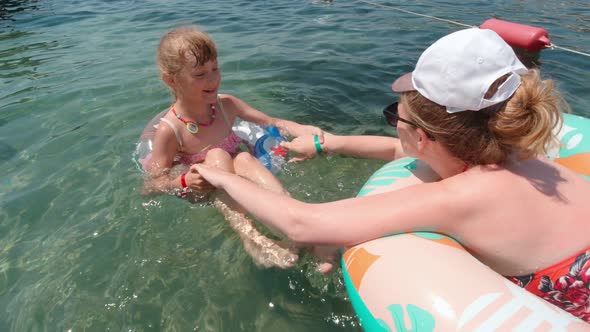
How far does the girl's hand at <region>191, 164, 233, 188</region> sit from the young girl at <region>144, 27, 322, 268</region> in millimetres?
88

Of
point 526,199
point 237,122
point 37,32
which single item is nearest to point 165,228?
point 237,122

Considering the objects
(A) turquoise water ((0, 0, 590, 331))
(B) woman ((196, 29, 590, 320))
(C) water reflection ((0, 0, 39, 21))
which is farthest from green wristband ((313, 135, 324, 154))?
(C) water reflection ((0, 0, 39, 21))

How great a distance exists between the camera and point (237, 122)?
404 cm

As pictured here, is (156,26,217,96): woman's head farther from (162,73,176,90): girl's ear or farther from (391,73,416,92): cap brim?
(391,73,416,92): cap brim

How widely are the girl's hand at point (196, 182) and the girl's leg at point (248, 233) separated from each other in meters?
0.19

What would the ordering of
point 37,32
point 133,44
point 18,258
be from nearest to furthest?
point 18,258 → point 133,44 → point 37,32

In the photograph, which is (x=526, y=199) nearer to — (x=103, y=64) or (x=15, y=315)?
(x=15, y=315)

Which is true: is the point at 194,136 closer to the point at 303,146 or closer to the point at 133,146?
the point at 303,146

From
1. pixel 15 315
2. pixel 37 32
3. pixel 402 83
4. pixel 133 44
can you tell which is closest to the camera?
pixel 402 83

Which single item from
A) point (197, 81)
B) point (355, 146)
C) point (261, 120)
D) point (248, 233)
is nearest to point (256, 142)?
point (261, 120)

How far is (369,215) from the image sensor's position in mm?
1762

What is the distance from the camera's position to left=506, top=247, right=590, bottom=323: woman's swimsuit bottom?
5.52 feet

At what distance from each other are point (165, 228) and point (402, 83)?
2.09 meters

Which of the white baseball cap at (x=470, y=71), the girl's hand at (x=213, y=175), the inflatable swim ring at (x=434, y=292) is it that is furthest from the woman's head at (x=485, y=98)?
the girl's hand at (x=213, y=175)
